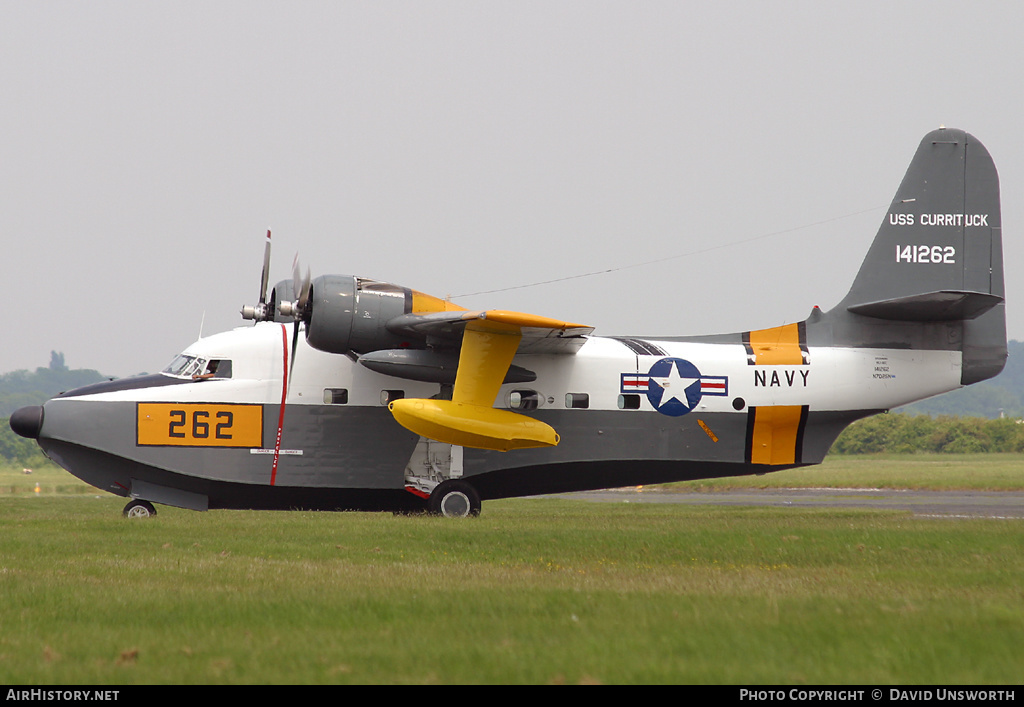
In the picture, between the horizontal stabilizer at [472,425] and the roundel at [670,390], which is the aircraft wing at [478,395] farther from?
the roundel at [670,390]

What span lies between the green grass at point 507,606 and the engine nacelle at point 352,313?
400cm

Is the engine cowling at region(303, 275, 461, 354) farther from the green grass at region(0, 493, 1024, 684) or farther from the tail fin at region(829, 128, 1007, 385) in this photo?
the tail fin at region(829, 128, 1007, 385)

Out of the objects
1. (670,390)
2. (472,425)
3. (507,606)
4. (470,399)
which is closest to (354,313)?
(470,399)

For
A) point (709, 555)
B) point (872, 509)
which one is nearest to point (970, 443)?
point (872, 509)

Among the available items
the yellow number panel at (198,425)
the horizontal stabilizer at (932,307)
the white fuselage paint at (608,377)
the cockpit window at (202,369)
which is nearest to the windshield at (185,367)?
the cockpit window at (202,369)

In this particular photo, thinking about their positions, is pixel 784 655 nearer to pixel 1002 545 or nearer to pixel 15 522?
pixel 1002 545

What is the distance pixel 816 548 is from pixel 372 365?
8.20 meters

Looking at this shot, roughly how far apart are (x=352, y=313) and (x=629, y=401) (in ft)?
17.8

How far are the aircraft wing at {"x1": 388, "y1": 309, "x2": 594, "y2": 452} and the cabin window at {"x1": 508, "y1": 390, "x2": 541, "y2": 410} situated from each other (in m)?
0.80

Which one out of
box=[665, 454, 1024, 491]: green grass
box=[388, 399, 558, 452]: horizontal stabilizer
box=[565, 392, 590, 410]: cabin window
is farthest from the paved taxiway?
box=[388, 399, 558, 452]: horizontal stabilizer

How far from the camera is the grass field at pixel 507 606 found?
580 cm

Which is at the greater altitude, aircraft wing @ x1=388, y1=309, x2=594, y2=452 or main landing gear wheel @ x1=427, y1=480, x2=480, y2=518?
aircraft wing @ x1=388, y1=309, x2=594, y2=452

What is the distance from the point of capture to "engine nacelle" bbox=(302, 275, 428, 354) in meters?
17.0

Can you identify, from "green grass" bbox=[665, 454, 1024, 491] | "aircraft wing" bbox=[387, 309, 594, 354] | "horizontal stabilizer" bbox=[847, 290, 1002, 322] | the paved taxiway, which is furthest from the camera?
"green grass" bbox=[665, 454, 1024, 491]
